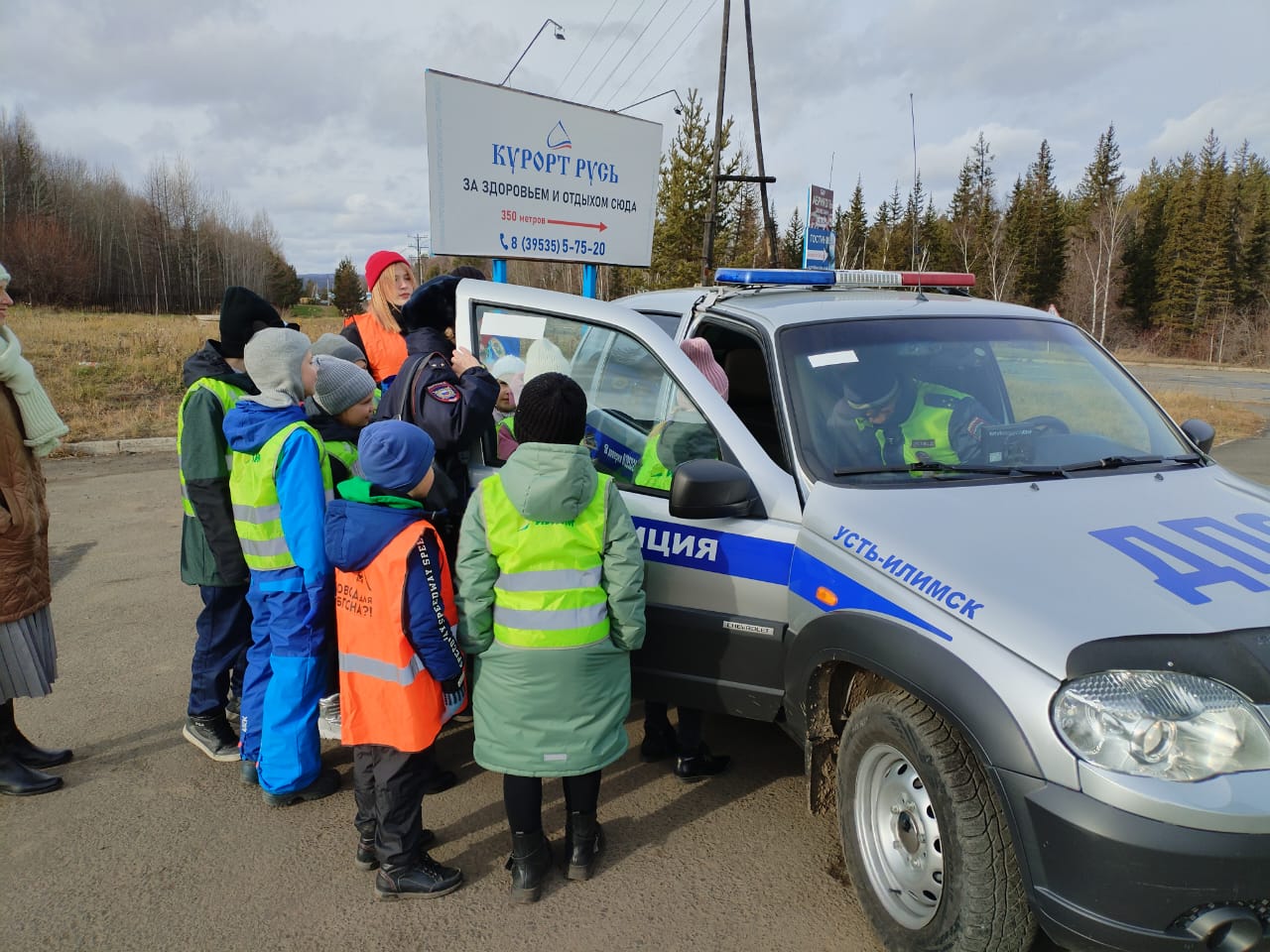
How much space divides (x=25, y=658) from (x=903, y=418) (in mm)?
3617

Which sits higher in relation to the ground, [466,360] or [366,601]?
[466,360]

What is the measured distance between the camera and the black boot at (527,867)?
8.91ft

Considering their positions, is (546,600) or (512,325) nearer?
(546,600)

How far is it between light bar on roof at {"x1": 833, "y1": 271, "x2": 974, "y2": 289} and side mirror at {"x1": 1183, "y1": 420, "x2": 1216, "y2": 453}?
1.26 m

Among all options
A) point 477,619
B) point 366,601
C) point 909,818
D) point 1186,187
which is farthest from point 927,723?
point 1186,187

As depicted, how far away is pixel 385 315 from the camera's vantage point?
4.29 meters

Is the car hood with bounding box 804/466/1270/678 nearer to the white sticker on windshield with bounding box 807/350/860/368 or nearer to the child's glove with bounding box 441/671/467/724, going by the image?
the white sticker on windshield with bounding box 807/350/860/368

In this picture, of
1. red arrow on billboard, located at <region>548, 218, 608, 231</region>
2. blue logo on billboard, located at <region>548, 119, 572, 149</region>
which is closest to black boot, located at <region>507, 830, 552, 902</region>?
red arrow on billboard, located at <region>548, 218, 608, 231</region>

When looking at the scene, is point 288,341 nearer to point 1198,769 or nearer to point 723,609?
point 723,609

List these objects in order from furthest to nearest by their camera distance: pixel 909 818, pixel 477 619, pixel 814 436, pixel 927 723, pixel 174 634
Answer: pixel 174 634 < pixel 814 436 < pixel 477 619 < pixel 909 818 < pixel 927 723

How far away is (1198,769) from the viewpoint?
178 cm

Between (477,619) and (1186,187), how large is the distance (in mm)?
72613

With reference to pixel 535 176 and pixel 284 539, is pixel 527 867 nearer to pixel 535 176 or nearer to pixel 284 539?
pixel 284 539

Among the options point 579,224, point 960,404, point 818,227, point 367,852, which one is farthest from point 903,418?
point 818,227
